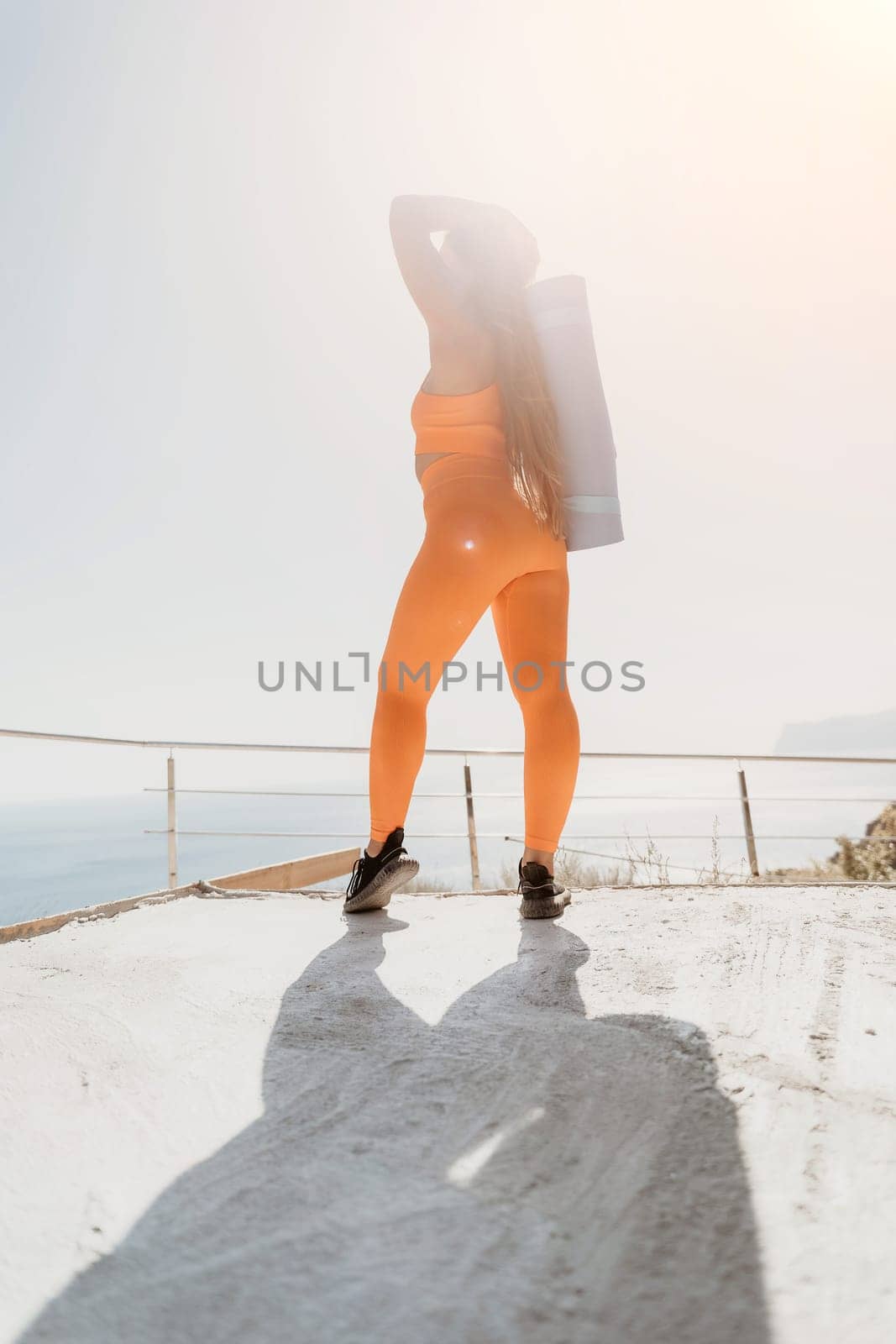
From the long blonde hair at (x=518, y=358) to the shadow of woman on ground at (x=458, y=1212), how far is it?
3.83 ft

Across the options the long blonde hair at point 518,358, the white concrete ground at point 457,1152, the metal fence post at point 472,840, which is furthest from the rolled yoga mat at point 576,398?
the metal fence post at point 472,840

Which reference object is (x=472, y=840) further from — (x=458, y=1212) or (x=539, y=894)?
(x=458, y=1212)

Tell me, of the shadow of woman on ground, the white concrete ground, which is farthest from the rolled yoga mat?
the shadow of woman on ground

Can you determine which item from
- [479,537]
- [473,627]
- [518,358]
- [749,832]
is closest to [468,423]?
[518,358]

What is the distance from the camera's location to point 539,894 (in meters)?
1.58

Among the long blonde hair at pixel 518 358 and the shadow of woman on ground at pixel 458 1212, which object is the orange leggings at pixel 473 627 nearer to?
the long blonde hair at pixel 518 358

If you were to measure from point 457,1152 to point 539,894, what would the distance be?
102 cm

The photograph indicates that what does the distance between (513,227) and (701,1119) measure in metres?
1.83

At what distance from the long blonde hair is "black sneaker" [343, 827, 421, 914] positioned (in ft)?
2.52

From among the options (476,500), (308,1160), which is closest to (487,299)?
(476,500)

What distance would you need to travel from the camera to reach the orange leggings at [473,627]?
1.56 meters

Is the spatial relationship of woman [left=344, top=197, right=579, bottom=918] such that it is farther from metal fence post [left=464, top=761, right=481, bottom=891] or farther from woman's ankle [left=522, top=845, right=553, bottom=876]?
metal fence post [left=464, top=761, right=481, bottom=891]

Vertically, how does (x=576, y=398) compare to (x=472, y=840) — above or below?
above

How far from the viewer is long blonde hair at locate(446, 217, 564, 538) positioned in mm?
1667
